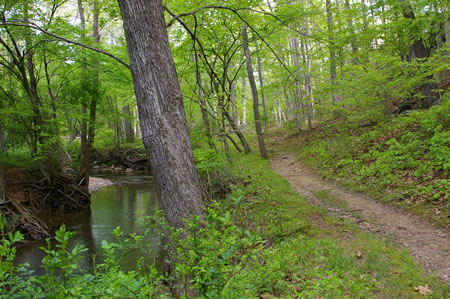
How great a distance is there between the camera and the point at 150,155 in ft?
10.8

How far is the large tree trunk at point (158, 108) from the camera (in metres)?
3.20

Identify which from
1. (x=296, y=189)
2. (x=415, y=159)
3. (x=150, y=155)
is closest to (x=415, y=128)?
(x=415, y=159)

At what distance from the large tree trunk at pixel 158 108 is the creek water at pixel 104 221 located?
6.69 ft

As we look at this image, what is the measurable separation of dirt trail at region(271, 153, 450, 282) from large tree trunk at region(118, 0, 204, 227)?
3524 mm

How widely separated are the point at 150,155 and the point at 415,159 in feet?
23.5

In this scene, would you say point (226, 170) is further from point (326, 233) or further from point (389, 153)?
point (389, 153)

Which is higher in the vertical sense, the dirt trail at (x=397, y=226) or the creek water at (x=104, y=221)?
the dirt trail at (x=397, y=226)

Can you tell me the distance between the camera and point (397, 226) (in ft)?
17.4

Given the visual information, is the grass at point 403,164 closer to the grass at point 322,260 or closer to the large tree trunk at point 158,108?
the grass at point 322,260

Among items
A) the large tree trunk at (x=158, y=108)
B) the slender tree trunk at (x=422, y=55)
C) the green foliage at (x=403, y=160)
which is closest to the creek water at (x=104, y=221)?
the large tree trunk at (x=158, y=108)

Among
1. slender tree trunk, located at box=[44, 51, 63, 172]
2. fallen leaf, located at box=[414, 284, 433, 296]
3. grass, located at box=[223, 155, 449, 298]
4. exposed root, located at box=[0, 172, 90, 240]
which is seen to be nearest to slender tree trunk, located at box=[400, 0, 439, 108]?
grass, located at box=[223, 155, 449, 298]

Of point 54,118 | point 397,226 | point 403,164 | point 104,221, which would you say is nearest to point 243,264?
point 397,226

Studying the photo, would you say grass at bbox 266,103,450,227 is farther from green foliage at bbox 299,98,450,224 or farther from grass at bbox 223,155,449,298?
grass at bbox 223,155,449,298

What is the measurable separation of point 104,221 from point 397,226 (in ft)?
31.4
